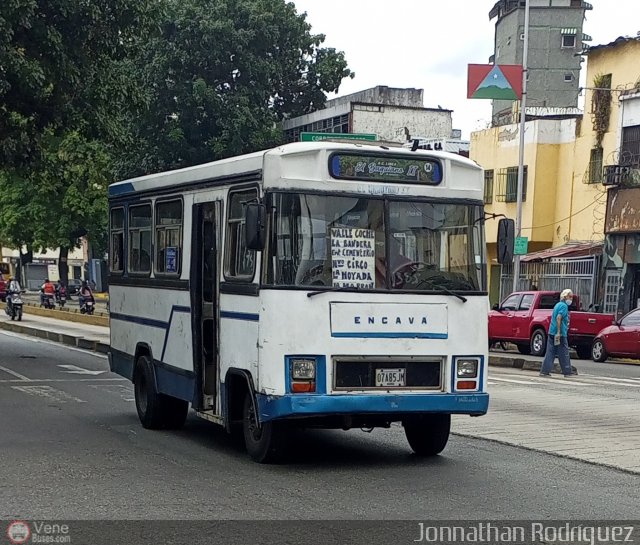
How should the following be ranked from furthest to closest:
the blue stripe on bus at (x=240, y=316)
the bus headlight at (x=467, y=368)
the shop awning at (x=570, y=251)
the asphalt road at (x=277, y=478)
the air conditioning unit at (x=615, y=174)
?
the shop awning at (x=570, y=251)
the air conditioning unit at (x=615, y=174)
the bus headlight at (x=467, y=368)
the blue stripe on bus at (x=240, y=316)
the asphalt road at (x=277, y=478)

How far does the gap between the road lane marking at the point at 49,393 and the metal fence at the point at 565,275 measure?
2280 centimetres

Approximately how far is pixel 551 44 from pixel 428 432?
161 ft

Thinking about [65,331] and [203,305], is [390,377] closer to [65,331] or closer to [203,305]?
[203,305]

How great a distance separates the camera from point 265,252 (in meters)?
9.27

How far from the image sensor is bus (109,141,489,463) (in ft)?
30.1

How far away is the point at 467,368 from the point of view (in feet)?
31.7

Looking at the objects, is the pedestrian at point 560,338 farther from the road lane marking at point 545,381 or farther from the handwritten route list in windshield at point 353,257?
the handwritten route list in windshield at point 353,257

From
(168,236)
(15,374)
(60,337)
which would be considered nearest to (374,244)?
(168,236)

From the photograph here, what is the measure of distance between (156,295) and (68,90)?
10.2 m

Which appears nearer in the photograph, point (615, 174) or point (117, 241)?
point (117, 241)

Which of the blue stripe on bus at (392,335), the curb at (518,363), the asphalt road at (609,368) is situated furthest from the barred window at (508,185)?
the blue stripe on bus at (392,335)

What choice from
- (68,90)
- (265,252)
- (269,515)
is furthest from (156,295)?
(68,90)

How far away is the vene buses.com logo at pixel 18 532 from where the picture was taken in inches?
266

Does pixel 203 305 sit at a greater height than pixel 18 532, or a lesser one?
greater
